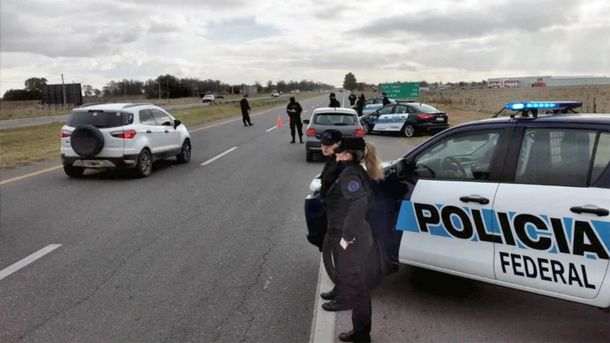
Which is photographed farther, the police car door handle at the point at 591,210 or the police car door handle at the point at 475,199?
the police car door handle at the point at 475,199

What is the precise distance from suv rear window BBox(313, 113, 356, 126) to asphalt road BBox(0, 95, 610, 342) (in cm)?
580

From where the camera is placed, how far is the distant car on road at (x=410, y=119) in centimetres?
2180

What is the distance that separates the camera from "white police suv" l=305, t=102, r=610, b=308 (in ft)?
12.1

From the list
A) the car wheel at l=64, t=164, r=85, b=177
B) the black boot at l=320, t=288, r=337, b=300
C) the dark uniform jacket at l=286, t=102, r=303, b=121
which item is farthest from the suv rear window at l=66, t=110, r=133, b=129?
the dark uniform jacket at l=286, t=102, r=303, b=121

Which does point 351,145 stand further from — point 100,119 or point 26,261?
point 100,119

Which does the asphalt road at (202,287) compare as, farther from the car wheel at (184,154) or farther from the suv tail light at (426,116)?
the suv tail light at (426,116)

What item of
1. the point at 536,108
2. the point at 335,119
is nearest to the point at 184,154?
the point at 335,119

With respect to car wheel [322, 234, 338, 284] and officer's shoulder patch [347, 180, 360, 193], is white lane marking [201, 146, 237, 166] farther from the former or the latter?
officer's shoulder patch [347, 180, 360, 193]

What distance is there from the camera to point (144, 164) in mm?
12125

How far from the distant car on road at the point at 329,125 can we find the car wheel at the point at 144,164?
4288mm

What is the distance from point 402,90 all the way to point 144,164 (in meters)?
37.3

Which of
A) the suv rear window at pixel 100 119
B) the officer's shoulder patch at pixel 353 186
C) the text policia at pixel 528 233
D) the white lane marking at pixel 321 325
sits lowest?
the white lane marking at pixel 321 325

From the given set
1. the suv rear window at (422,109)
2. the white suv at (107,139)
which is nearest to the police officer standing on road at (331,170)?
the white suv at (107,139)

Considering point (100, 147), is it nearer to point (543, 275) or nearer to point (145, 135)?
point (145, 135)
